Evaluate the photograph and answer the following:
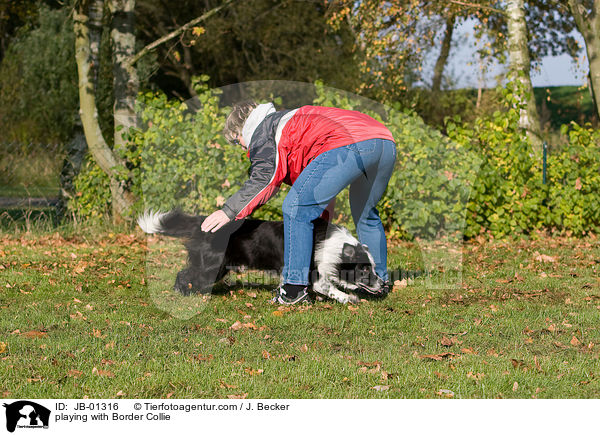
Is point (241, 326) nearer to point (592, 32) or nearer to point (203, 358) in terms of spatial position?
point (203, 358)

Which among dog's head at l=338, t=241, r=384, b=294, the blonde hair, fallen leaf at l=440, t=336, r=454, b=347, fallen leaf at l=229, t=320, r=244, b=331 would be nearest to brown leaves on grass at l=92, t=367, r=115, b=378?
fallen leaf at l=229, t=320, r=244, b=331

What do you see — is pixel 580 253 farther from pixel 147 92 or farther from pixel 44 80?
pixel 44 80

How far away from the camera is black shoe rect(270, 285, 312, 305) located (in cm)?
511

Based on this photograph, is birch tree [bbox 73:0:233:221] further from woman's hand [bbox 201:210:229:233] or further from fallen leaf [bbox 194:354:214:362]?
fallen leaf [bbox 194:354:214:362]

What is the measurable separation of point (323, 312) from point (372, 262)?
2.18 feet

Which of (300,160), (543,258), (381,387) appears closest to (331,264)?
(300,160)

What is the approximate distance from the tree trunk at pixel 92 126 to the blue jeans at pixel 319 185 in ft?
14.3

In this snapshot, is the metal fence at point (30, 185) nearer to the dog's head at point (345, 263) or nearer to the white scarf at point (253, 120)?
the white scarf at point (253, 120)

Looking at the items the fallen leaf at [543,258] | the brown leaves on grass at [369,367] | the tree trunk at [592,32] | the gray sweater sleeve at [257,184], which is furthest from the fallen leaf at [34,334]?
the tree trunk at [592,32]

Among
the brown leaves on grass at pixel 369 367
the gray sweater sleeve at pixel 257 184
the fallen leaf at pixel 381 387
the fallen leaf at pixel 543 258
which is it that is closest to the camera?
the fallen leaf at pixel 381 387

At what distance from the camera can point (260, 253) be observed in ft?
17.8

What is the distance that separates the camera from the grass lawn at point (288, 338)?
3.40m

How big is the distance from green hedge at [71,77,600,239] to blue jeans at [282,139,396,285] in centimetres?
306
